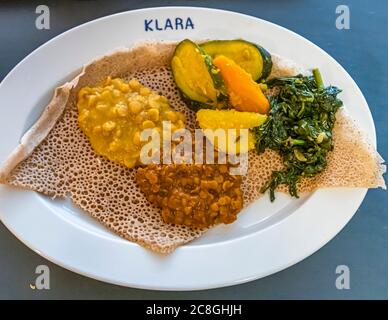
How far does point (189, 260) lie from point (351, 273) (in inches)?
25.1

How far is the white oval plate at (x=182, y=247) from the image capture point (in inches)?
71.3

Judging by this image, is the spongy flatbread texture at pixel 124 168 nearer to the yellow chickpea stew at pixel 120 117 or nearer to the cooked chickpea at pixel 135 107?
the yellow chickpea stew at pixel 120 117

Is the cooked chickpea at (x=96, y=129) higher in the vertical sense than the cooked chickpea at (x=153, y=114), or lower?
lower

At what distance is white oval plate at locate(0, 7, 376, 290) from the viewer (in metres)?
1.81

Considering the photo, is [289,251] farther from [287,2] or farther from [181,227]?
[287,2]

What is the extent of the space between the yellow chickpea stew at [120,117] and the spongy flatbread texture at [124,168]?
52mm

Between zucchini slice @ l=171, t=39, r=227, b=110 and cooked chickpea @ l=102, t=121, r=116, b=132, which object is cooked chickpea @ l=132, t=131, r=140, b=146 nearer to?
cooked chickpea @ l=102, t=121, r=116, b=132

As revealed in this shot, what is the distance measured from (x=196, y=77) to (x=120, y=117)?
32cm

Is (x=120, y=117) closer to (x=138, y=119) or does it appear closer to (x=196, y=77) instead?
(x=138, y=119)

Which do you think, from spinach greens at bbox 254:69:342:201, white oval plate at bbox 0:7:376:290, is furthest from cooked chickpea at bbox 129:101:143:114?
spinach greens at bbox 254:69:342:201

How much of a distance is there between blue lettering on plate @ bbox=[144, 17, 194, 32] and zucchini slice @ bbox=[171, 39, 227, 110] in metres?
0.12

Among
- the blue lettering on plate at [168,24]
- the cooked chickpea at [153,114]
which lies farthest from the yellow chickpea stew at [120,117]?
the blue lettering on plate at [168,24]

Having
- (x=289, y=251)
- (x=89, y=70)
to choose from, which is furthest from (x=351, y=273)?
(x=89, y=70)

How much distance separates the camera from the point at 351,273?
2035 millimetres
